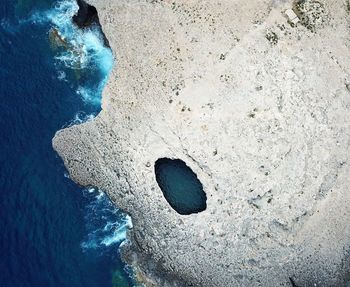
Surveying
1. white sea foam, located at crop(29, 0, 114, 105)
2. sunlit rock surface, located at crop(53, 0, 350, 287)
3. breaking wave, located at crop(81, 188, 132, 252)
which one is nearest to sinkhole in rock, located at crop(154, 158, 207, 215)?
sunlit rock surface, located at crop(53, 0, 350, 287)

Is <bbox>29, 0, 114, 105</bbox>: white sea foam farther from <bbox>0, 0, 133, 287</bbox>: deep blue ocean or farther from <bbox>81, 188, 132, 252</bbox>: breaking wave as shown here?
<bbox>81, 188, 132, 252</bbox>: breaking wave

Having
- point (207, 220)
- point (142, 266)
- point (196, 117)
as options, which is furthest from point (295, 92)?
point (142, 266)

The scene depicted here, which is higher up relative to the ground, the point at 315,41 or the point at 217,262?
the point at 315,41

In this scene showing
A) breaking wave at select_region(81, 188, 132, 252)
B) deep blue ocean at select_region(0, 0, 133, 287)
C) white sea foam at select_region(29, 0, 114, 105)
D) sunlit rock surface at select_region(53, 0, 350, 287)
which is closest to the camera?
sunlit rock surface at select_region(53, 0, 350, 287)

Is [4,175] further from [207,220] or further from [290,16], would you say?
[290,16]

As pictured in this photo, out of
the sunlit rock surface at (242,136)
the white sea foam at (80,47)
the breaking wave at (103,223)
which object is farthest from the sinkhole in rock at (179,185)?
the white sea foam at (80,47)

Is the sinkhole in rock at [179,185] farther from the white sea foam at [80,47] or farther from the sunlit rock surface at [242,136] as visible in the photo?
the white sea foam at [80,47]
